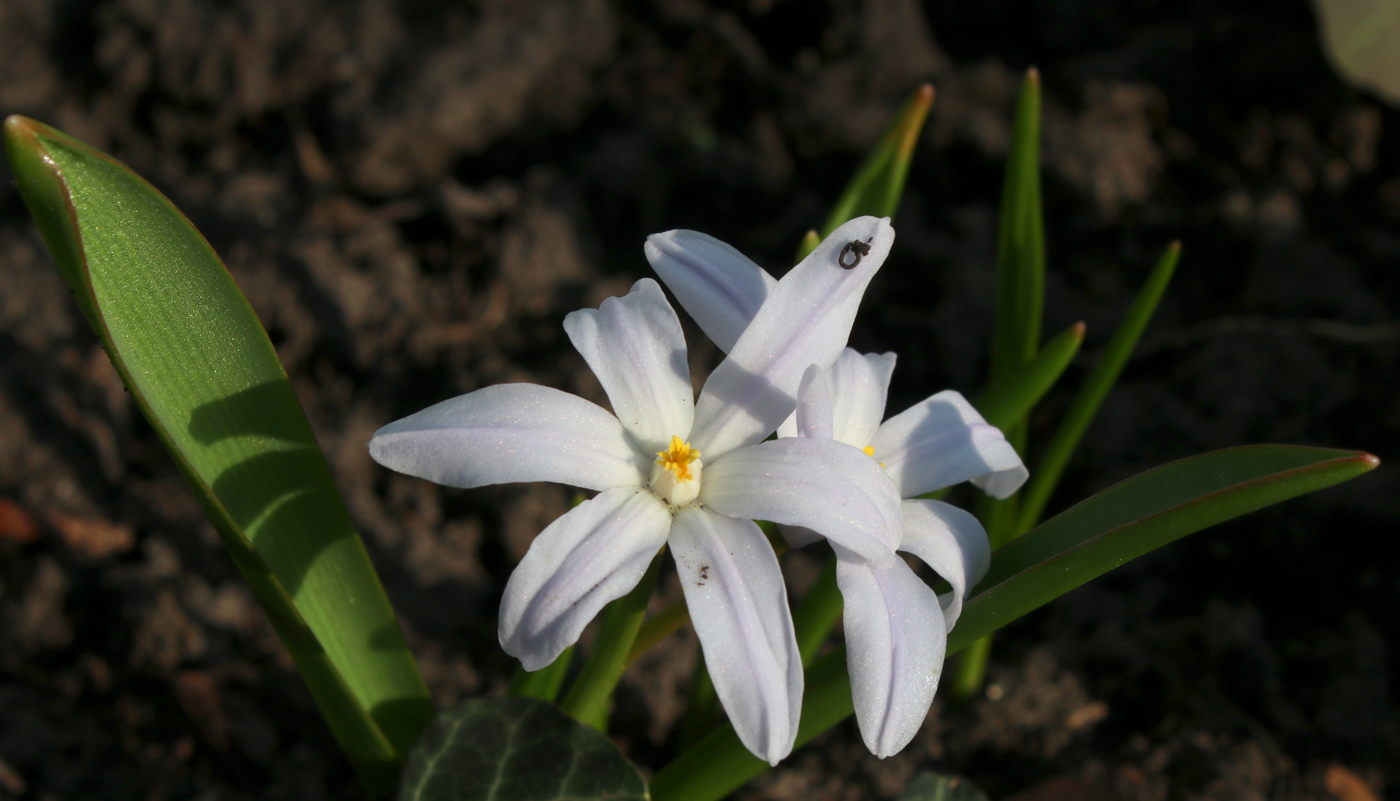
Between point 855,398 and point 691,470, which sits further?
point 855,398

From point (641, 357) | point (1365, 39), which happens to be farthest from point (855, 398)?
point (1365, 39)

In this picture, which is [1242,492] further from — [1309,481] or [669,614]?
[669,614]

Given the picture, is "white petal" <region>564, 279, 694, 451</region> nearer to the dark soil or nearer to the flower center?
the flower center

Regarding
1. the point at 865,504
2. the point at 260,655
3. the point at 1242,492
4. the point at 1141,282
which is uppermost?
the point at 865,504

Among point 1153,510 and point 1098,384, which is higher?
point 1153,510

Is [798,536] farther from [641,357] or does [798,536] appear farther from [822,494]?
[641,357]

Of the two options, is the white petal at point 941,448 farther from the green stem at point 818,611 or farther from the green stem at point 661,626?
the green stem at point 661,626

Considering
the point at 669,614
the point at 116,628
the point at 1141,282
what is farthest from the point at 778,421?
the point at 1141,282
